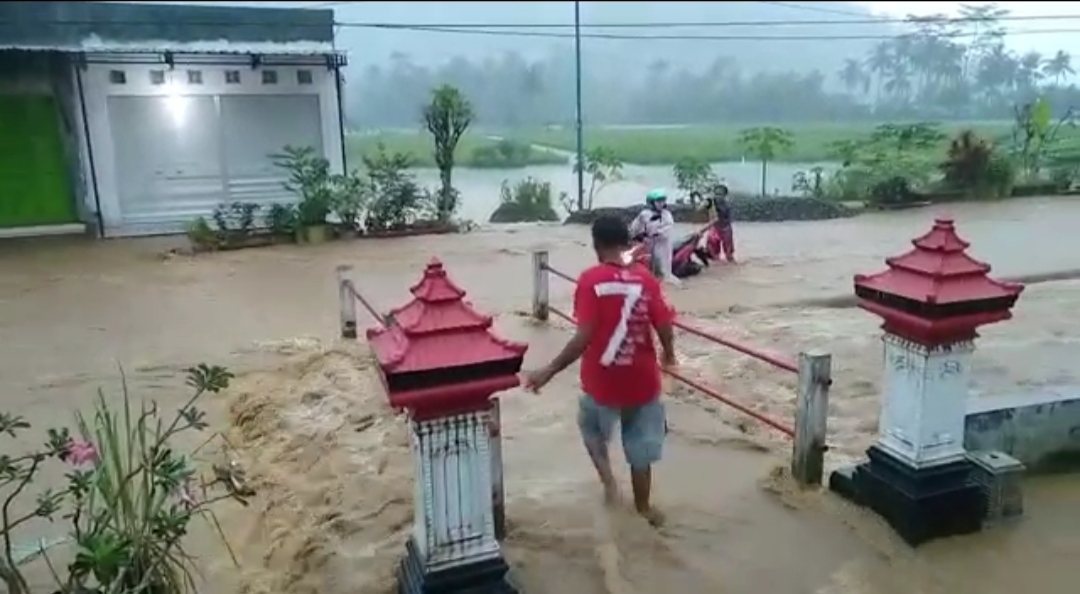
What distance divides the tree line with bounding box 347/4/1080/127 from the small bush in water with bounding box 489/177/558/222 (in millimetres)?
1899

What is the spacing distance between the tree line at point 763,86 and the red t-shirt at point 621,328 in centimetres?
369

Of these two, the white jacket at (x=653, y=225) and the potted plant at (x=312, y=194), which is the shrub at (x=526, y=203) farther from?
the white jacket at (x=653, y=225)

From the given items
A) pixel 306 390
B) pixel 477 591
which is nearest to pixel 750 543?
pixel 477 591

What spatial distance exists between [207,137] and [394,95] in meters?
13.2

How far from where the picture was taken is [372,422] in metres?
5.10

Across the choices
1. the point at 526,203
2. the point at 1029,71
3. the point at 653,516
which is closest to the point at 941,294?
the point at 653,516

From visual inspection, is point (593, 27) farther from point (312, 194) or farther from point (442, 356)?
point (442, 356)

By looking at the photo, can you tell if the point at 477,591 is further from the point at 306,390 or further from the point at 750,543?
the point at 306,390

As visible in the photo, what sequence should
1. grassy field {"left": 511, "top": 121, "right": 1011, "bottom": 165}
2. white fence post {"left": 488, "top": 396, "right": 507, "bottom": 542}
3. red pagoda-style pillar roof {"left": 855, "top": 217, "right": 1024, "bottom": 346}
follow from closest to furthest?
1. red pagoda-style pillar roof {"left": 855, "top": 217, "right": 1024, "bottom": 346}
2. white fence post {"left": 488, "top": 396, "right": 507, "bottom": 542}
3. grassy field {"left": 511, "top": 121, "right": 1011, "bottom": 165}

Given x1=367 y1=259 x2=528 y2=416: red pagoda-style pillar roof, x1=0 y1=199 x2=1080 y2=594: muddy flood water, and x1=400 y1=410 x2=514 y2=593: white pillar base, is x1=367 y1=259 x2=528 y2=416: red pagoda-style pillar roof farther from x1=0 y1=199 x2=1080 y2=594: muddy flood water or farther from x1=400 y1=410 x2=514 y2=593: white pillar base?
x1=0 y1=199 x2=1080 y2=594: muddy flood water

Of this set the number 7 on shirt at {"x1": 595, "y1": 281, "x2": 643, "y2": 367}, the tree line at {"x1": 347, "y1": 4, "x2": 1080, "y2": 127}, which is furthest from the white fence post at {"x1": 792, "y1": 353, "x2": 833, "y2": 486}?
the tree line at {"x1": 347, "y1": 4, "x2": 1080, "y2": 127}

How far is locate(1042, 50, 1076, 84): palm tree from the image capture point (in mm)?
5527

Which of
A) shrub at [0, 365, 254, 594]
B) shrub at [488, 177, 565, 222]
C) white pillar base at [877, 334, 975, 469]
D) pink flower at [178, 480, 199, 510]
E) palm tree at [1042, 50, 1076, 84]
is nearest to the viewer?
shrub at [0, 365, 254, 594]

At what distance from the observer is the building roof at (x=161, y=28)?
1293 centimetres
